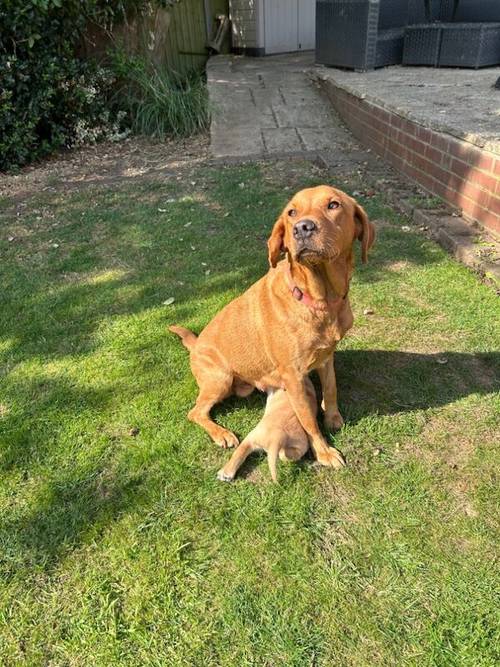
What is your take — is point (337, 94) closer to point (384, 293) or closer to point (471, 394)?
point (384, 293)

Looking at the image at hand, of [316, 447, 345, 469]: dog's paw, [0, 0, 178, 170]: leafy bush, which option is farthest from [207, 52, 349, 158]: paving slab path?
[316, 447, 345, 469]: dog's paw

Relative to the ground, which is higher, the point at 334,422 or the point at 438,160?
the point at 438,160

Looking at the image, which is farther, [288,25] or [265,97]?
[288,25]

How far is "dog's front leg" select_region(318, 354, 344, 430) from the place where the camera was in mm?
2982

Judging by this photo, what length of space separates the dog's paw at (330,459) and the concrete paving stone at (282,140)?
221 inches

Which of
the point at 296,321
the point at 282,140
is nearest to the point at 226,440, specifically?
the point at 296,321

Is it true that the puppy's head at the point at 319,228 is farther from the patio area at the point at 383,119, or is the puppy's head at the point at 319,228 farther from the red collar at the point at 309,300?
the patio area at the point at 383,119

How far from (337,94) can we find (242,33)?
542cm

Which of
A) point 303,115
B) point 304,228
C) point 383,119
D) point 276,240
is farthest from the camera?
point 303,115

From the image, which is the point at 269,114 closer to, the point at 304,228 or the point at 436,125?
the point at 436,125

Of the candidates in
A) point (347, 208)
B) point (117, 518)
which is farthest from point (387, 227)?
point (117, 518)

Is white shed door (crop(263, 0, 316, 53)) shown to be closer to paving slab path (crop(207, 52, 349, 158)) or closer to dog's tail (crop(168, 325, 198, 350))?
paving slab path (crop(207, 52, 349, 158))

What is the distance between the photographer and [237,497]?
8.80 ft

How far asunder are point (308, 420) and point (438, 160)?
3.77 m
